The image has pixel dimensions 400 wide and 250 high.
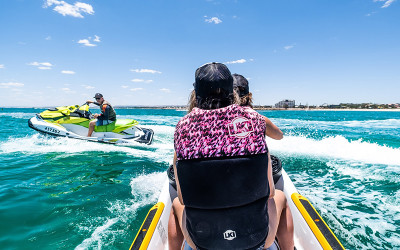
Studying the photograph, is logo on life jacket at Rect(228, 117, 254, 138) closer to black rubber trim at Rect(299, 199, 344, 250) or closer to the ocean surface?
black rubber trim at Rect(299, 199, 344, 250)

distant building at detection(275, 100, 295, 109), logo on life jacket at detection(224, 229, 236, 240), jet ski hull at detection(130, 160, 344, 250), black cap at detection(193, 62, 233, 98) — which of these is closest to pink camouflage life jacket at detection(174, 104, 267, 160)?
black cap at detection(193, 62, 233, 98)

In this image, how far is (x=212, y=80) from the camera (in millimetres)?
1273

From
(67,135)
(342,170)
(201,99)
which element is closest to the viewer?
(201,99)

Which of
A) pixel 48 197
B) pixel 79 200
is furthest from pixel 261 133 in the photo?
pixel 48 197

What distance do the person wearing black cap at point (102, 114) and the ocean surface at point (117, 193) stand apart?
117 centimetres

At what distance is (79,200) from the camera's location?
409 cm

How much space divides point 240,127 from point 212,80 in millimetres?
337

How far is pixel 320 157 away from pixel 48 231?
7.86 metres

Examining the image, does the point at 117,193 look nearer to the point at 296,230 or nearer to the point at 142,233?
the point at 142,233

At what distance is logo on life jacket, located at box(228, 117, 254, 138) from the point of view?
1.11 meters

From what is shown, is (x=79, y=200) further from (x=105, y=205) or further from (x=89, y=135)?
(x=89, y=135)

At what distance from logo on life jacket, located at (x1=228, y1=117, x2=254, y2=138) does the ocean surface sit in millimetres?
2617

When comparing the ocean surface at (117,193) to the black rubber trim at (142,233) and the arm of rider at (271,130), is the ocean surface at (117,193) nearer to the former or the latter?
the black rubber trim at (142,233)

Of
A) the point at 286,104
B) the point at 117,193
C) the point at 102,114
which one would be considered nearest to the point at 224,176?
the point at 117,193
